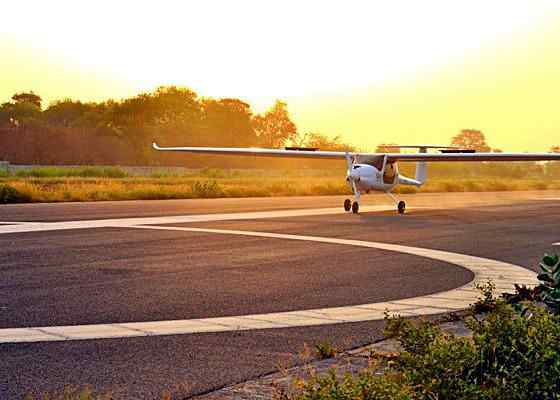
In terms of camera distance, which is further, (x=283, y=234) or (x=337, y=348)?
(x=283, y=234)

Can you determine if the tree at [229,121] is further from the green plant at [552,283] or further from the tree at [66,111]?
the green plant at [552,283]

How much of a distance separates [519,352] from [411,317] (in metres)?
3.62

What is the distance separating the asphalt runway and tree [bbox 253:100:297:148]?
11117 centimetres

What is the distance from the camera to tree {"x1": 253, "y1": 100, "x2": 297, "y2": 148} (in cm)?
13438

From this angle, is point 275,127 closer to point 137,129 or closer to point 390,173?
point 137,129

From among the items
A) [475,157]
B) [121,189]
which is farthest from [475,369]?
[121,189]

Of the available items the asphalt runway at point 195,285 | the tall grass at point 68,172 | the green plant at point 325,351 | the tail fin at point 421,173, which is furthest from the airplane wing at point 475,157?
the tall grass at point 68,172

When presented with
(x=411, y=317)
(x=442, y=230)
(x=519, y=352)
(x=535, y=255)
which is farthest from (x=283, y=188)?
(x=519, y=352)

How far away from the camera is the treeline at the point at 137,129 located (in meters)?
84.1

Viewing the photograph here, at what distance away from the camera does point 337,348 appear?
23.3ft

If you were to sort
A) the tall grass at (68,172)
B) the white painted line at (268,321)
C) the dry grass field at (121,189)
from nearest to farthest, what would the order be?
1. the white painted line at (268,321)
2. the dry grass field at (121,189)
3. the tall grass at (68,172)

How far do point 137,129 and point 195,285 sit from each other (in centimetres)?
9504

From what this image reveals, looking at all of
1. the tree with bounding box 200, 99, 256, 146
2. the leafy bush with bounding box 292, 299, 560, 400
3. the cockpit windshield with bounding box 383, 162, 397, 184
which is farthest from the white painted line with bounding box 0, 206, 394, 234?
the tree with bounding box 200, 99, 256, 146

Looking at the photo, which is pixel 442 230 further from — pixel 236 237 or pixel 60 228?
pixel 60 228
